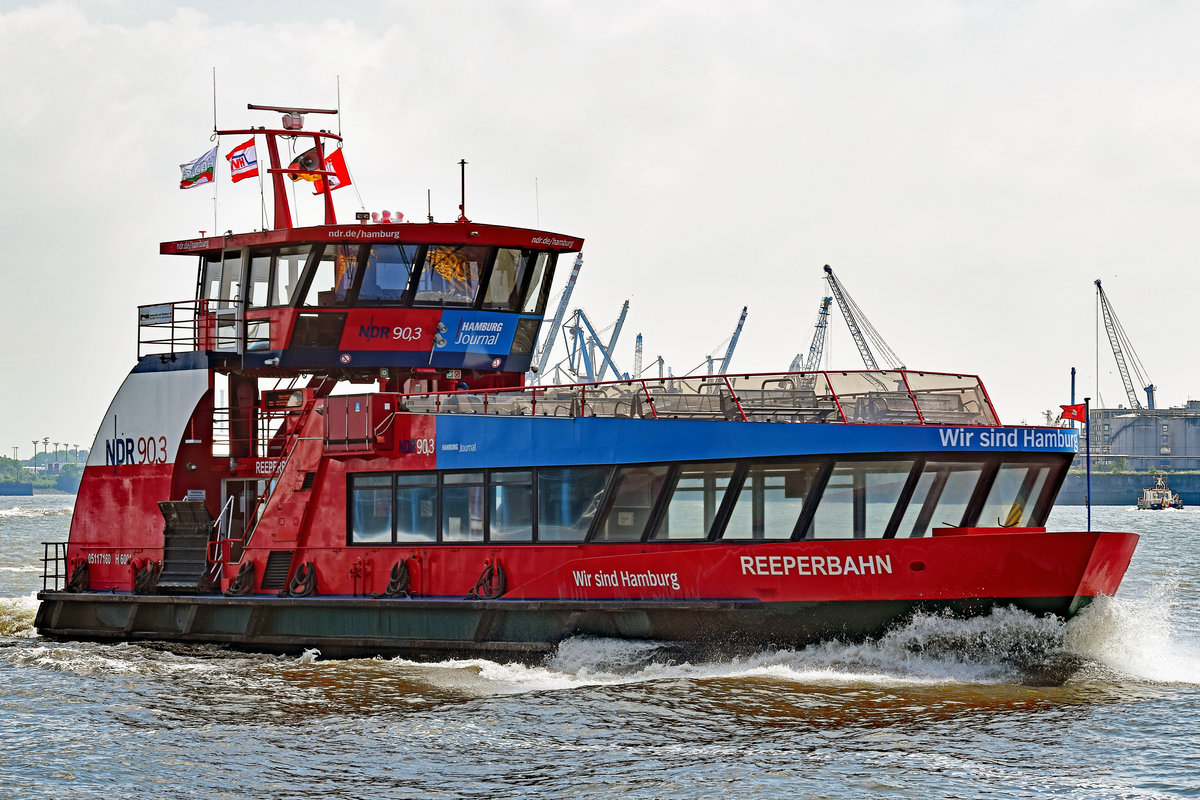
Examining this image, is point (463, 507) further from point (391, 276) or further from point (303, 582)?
point (391, 276)

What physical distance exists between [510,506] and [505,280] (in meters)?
4.14

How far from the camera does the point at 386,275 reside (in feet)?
61.9

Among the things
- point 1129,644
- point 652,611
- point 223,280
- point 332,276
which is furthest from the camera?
point 223,280

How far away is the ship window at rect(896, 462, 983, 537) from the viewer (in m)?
14.3

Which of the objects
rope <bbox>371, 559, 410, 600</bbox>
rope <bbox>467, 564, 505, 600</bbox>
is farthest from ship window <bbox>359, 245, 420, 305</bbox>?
rope <bbox>467, 564, 505, 600</bbox>

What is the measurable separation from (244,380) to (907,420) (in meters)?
9.69

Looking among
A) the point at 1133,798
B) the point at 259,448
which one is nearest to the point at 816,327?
the point at 259,448

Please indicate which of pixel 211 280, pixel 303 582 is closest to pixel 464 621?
pixel 303 582

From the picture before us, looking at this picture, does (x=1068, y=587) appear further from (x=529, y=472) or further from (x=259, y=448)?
(x=259, y=448)

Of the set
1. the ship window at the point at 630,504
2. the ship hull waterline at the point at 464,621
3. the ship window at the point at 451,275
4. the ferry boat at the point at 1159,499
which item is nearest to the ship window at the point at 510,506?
the ship hull waterline at the point at 464,621

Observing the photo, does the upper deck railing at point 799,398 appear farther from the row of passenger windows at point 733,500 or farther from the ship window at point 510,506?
the ship window at point 510,506

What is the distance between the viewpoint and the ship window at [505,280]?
19.3 meters

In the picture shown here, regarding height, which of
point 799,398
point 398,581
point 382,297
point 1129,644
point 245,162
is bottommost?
point 1129,644

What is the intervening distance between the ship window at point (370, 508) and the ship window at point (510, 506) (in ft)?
5.25
